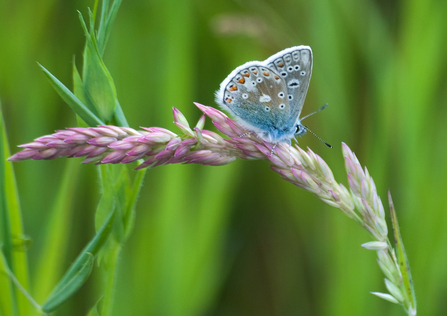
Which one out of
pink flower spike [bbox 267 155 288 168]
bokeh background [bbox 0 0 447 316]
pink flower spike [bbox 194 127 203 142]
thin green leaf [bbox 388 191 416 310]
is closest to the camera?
thin green leaf [bbox 388 191 416 310]

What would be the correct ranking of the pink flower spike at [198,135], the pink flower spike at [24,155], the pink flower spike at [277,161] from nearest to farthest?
the pink flower spike at [24,155], the pink flower spike at [198,135], the pink flower spike at [277,161]

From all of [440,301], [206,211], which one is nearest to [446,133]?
[440,301]

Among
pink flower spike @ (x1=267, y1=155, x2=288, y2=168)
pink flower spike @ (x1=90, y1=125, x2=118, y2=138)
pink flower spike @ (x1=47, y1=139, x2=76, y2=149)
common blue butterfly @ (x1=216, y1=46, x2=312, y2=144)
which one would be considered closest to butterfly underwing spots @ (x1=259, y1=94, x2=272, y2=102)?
common blue butterfly @ (x1=216, y1=46, x2=312, y2=144)

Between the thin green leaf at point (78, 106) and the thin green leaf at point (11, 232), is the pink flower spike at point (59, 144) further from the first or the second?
the thin green leaf at point (11, 232)

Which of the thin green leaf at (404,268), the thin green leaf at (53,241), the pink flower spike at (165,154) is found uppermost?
the pink flower spike at (165,154)

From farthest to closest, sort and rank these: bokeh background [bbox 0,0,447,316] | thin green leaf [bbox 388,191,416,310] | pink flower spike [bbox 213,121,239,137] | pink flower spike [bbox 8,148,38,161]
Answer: bokeh background [bbox 0,0,447,316], pink flower spike [bbox 213,121,239,137], thin green leaf [bbox 388,191,416,310], pink flower spike [bbox 8,148,38,161]

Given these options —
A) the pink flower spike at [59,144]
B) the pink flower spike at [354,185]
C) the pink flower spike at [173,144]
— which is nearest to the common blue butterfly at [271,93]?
the pink flower spike at [354,185]

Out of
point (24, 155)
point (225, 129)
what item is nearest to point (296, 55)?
point (225, 129)

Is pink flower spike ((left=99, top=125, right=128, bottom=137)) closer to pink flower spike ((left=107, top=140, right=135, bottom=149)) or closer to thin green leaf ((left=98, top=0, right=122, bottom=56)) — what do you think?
pink flower spike ((left=107, top=140, right=135, bottom=149))

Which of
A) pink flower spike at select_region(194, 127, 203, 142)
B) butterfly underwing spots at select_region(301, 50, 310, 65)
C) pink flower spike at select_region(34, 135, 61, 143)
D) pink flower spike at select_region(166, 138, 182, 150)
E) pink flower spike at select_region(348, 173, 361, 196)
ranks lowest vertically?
pink flower spike at select_region(348, 173, 361, 196)
